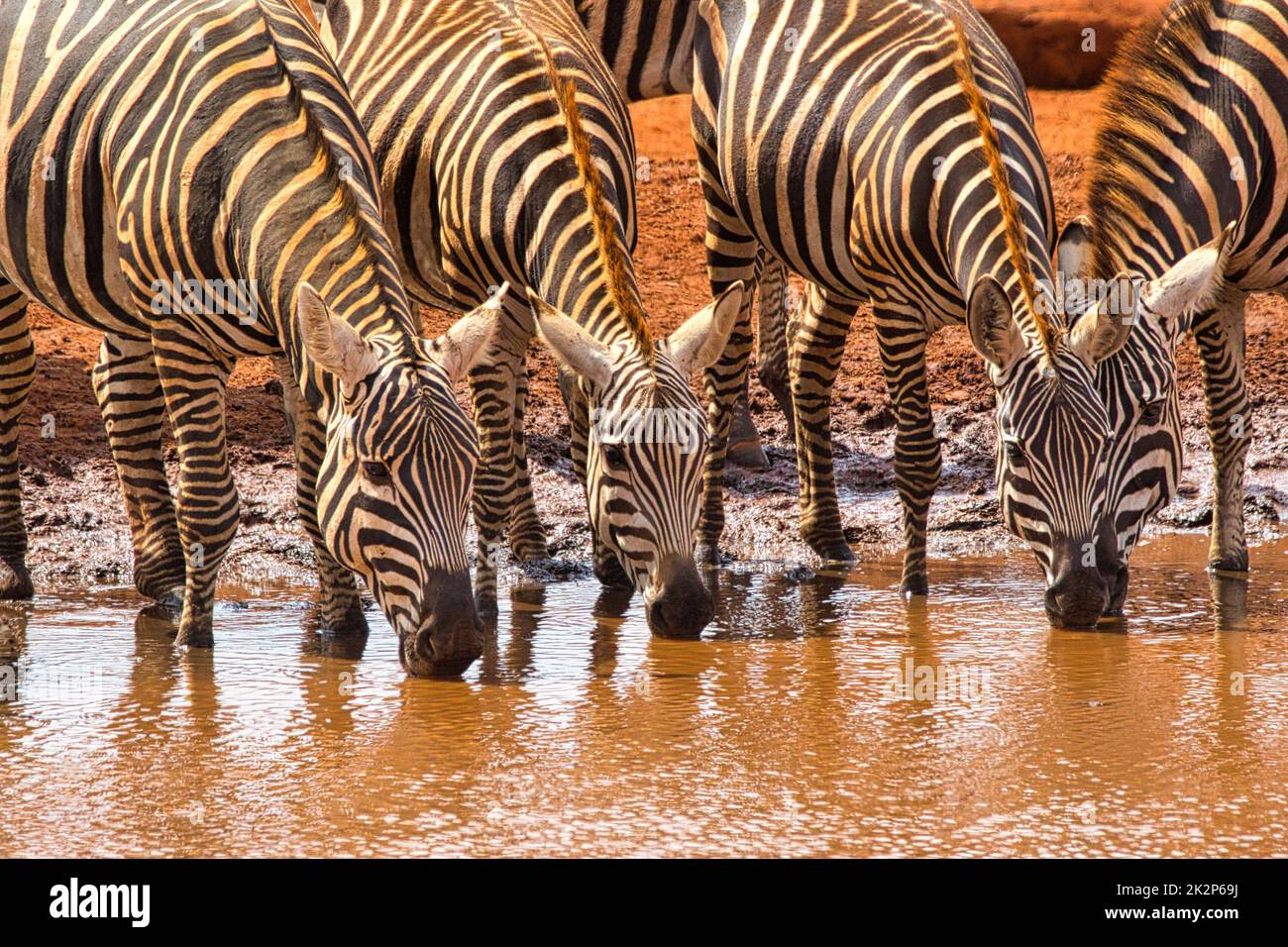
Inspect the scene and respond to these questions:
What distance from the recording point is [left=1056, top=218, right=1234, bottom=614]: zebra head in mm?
6773

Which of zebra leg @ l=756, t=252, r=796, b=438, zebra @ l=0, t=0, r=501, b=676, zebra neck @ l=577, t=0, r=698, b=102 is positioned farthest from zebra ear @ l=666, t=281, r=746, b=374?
zebra neck @ l=577, t=0, r=698, b=102

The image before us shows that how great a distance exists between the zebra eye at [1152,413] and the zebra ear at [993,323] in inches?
24.2

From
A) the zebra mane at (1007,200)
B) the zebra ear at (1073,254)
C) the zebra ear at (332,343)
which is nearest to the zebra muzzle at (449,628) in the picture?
the zebra ear at (332,343)

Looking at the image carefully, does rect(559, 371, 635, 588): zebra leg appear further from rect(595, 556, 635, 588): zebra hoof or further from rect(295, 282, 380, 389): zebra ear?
rect(295, 282, 380, 389): zebra ear

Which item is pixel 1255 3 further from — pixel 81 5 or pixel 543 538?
pixel 81 5

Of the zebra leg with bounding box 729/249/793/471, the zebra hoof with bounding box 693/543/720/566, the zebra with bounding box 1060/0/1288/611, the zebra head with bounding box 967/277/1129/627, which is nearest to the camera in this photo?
the zebra head with bounding box 967/277/1129/627

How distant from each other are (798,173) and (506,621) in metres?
2.66

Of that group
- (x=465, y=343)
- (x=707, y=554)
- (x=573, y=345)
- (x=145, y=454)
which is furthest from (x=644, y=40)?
(x=465, y=343)

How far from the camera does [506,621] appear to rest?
7.51m

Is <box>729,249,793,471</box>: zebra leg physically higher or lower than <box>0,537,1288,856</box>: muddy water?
higher

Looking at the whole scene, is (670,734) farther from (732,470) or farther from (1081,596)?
(732,470)

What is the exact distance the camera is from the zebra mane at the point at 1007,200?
669 centimetres

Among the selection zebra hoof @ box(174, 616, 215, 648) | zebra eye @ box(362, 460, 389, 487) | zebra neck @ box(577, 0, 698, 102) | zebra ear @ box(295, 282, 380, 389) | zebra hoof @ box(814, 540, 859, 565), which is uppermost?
zebra neck @ box(577, 0, 698, 102)
